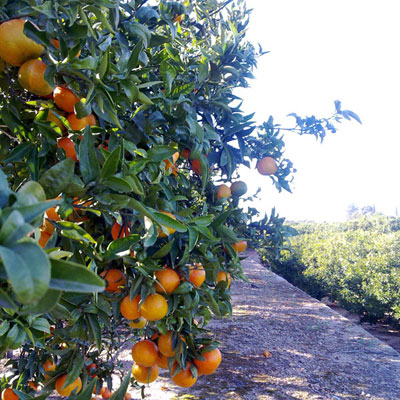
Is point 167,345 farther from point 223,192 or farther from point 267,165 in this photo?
point 267,165

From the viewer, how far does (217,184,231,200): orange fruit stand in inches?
61.4

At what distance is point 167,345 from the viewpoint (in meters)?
1.21

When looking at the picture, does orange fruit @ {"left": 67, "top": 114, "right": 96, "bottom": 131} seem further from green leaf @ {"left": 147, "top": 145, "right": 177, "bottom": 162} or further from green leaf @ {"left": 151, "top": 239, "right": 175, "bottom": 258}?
green leaf @ {"left": 151, "top": 239, "right": 175, "bottom": 258}

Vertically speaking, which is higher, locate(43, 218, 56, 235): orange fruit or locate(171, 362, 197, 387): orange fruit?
locate(43, 218, 56, 235): orange fruit

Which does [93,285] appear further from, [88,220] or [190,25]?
[190,25]

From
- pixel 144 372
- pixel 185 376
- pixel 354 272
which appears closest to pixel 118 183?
pixel 185 376

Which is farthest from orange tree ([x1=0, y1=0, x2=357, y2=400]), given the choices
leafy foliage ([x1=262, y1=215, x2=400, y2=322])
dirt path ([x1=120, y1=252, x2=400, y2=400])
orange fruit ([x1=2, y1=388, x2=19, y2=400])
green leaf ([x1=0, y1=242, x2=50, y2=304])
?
leafy foliage ([x1=262, y1=215, x2=400, y2=322])

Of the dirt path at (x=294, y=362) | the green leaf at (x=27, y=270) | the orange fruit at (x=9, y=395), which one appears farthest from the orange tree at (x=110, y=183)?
the dirt path at (x=294, y=362)

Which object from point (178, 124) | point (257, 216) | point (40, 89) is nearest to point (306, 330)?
point (257, 216)

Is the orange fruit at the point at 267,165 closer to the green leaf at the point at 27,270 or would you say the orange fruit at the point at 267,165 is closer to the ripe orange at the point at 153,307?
the ripe orange at the point at 153,307

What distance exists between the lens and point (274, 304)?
685 centimetres

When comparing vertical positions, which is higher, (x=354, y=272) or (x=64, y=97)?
(x=64, y=97)

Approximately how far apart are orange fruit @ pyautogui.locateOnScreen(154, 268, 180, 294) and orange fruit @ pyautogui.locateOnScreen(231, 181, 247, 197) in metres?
0.69

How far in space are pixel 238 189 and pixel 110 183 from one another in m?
1.04
